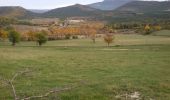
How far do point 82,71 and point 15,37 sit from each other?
2860 inches

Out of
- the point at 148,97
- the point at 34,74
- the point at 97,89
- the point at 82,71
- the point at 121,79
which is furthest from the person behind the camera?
the point at 82,71

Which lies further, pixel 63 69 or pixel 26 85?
pixel 63 69

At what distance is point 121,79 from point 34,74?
6.39 metres

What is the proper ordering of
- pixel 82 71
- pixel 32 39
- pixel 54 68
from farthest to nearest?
pixel 32 39 < pixel 54 68 < pixel 82 71

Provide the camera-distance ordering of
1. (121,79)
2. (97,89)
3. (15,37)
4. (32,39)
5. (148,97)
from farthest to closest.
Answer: (32,39)
(15,37)
(121,79)
(97,89)
(148,97)

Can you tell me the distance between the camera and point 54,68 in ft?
97.9

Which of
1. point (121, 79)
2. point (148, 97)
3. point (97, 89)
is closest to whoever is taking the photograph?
point (148, 97)

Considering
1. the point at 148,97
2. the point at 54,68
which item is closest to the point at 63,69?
the point at 54,68

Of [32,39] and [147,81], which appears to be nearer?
[147,81]

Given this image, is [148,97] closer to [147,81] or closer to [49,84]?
[147,81]

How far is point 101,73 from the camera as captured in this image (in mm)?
26609

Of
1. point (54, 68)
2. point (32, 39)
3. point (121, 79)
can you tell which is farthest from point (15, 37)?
point (121, 79)

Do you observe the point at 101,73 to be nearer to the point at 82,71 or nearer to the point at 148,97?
the point at 82,71

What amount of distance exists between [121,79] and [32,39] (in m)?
105
